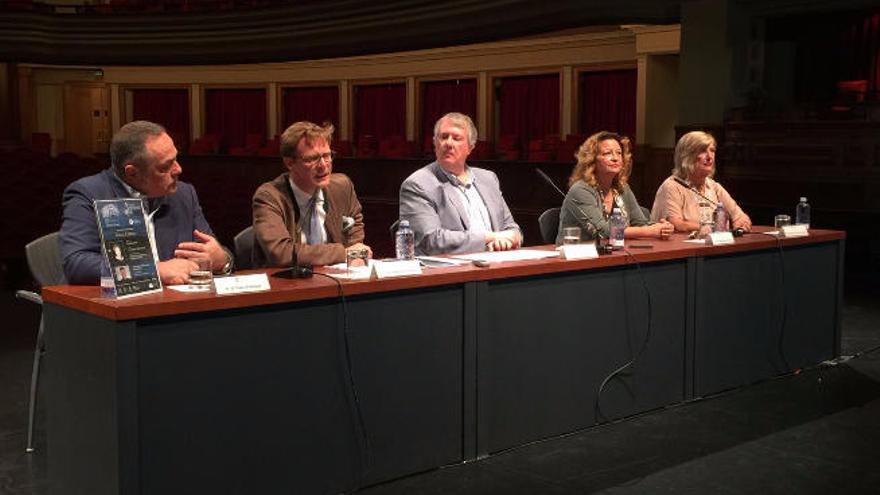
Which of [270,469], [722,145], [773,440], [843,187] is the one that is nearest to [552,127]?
[722,145]

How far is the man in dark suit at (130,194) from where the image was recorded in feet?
8.73

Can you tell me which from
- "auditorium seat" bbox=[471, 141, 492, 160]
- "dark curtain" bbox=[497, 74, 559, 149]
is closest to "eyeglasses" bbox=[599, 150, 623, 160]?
"auditorium seat" bbox=[471, 141, 492, 160]

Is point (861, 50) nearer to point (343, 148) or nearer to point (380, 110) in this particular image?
point (343, 148)

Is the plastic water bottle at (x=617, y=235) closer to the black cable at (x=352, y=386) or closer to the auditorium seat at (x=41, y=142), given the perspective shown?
the black cable at (x=352, y=386)

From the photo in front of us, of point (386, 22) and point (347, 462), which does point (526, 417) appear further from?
point (386, 22)

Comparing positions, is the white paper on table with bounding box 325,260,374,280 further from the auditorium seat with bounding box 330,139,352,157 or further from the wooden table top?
the auditorium seat with bounding box 330,139,352,157

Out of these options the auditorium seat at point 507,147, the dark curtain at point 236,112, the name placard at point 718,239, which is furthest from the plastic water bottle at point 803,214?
the dark curtain at point 236,112

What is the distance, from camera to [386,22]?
12125 mm

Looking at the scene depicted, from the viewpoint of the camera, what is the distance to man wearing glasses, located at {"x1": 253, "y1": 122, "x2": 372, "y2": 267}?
10.5ft

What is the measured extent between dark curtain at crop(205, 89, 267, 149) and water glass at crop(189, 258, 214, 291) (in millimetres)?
15394

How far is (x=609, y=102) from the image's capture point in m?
13.2

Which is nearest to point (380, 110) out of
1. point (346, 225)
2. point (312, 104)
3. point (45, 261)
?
point (312, 104)

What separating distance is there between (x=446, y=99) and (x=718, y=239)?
1162 centimetres

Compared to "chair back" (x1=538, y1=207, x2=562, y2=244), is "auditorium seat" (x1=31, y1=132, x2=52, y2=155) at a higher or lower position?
higher
